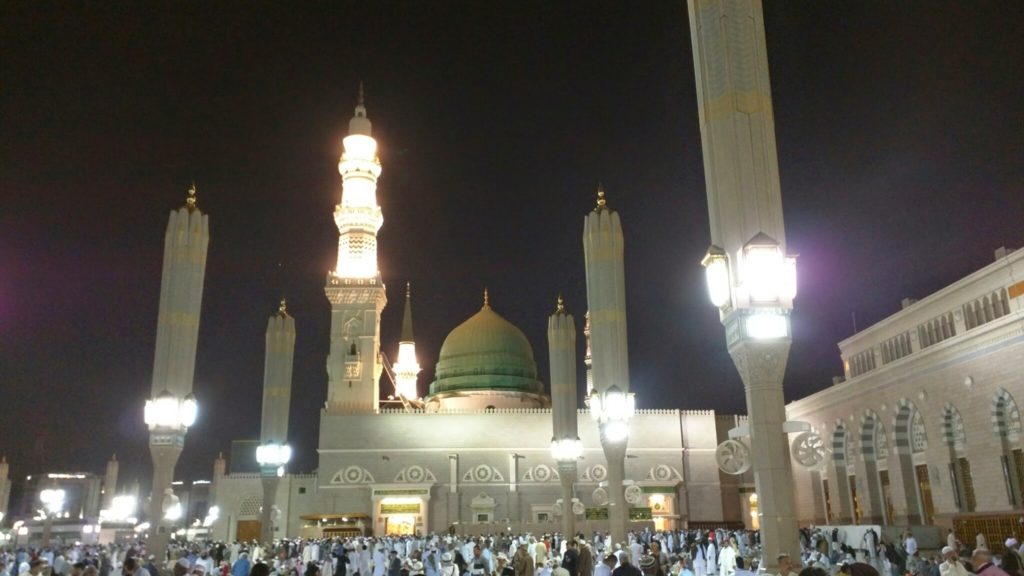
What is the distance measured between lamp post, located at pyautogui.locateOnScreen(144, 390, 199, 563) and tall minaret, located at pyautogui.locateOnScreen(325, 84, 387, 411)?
72.9 ft

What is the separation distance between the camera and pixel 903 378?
28031mm

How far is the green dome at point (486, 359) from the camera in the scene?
4928 centimetres

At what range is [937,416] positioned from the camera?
25.7 m

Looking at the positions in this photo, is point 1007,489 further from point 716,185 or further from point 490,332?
point 490,332

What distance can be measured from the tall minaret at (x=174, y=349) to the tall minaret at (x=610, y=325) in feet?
39.0

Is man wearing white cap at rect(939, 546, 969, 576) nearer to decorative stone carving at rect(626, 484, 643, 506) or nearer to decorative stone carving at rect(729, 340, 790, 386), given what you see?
decorative stone carving at rect(729, 340, 790, 386)

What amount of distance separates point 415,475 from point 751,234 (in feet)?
114

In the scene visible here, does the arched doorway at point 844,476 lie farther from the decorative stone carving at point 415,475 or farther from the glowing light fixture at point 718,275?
the glowing light fixture at point 718,275

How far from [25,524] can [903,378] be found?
58784 millimetres

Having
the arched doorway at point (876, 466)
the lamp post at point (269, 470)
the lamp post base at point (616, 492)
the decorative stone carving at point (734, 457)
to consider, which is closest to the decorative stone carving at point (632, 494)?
the lamp post base at point (616, 492)

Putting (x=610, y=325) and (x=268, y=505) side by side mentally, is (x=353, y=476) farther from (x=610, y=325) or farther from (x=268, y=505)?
(x=610, y=325)

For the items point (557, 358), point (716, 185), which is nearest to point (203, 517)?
point (557, 358)

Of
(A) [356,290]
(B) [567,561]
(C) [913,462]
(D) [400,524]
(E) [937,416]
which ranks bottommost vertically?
(B) [567,561]

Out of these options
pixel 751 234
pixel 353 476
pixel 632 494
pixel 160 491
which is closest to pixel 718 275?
pixel 751 234
